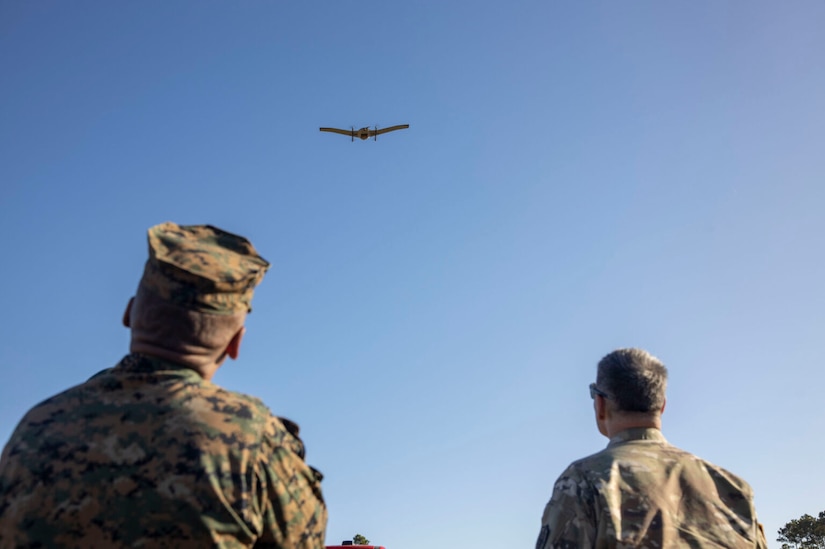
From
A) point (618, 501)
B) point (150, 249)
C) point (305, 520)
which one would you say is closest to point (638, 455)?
point (618, 501)

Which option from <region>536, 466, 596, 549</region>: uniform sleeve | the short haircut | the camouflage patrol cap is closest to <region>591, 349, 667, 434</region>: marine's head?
<region>536, 466, 596, 549</region>: uniform sleeve

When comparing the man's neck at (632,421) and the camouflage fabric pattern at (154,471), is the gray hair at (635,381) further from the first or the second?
the camouflage fabric pattern at (154,471)

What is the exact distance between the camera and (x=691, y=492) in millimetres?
4438

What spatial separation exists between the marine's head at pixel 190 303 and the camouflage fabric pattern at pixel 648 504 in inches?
89.9

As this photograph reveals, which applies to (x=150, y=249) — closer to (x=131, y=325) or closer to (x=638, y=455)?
(x=131, y=325)

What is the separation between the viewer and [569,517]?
4.33 metres

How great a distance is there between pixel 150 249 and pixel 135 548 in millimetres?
1181

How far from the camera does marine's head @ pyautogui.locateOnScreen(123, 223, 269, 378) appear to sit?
9.98ft

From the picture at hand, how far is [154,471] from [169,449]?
93 mm

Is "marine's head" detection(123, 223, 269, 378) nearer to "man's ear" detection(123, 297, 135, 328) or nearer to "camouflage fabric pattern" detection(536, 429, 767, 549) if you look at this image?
"man's ear" detection(123, 297, 135, 328)

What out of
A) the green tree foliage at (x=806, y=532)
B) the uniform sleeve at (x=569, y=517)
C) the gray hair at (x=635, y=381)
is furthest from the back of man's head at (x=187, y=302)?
the green tree foliage at (x=806, y=532)

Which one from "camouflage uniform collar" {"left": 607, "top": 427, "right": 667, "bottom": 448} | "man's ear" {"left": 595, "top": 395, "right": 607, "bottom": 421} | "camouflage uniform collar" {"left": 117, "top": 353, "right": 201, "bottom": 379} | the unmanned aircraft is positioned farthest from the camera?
the unmanned aircraft

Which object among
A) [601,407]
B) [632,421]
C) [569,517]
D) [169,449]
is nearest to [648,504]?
[569,517]

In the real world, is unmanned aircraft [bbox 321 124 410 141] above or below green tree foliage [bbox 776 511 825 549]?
above
